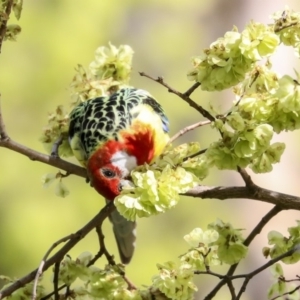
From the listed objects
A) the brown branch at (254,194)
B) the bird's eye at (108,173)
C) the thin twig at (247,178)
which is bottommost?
the brown branch at (254,194)

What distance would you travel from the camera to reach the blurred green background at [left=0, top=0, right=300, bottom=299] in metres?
3.34

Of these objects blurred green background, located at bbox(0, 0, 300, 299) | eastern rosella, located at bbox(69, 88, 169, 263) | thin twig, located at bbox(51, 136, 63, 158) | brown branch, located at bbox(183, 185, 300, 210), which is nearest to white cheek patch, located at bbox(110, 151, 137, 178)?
eastern rosella, located at bbox(69, 88, 169, 263)

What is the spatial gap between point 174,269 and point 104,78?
0.54m

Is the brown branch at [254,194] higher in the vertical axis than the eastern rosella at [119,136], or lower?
lower

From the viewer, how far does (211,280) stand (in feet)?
11.9

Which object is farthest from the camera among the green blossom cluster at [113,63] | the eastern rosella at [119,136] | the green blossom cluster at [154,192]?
the green blossom cluster at [113,63]

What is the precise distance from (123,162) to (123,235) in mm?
287

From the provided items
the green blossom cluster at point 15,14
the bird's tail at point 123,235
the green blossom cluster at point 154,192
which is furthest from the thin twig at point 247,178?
the bird's tail at point 123,235

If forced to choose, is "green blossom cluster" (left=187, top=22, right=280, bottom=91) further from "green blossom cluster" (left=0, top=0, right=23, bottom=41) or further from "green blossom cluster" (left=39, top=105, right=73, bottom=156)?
"green blossom cluster" (left=39, top=105, right=73, bottom=156)

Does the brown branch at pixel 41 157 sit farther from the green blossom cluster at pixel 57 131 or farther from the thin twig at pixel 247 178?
the thin twig at pixel 247 178

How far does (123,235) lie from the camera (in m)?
1.54

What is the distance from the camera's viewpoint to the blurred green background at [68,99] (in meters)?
3.34

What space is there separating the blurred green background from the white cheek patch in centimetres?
191

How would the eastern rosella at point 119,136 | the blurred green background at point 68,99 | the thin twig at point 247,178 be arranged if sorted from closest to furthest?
the thin twig at point 247,178 → the eastern rosella at point 119,136 → the blurred green background at point 68,99
